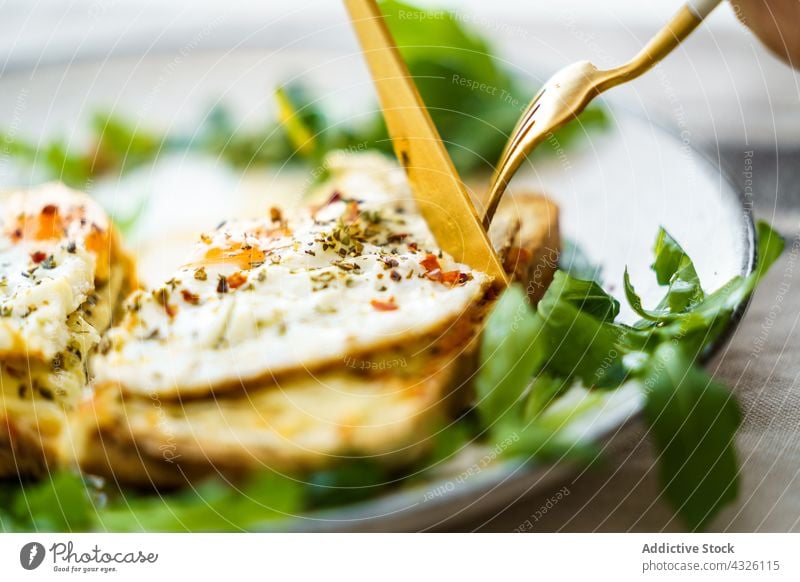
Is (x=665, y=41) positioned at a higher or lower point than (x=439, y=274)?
higher

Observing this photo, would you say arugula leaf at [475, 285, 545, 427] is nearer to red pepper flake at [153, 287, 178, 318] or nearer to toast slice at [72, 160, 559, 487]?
toast slice at [72, 160, 559, 487]

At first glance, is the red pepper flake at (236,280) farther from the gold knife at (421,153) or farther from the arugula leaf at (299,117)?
the arugula leaf at (299,117)

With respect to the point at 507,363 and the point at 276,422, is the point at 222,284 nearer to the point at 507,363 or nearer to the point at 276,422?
the point at 276,422

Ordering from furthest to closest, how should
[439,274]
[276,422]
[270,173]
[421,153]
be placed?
[270,173]
[421,153]
[439,274]
[276,422]

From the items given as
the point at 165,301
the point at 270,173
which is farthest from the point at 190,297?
the point at 270,173

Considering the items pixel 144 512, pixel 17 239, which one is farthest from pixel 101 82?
pixel 144 512

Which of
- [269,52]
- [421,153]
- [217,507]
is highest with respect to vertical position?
[269,52]
